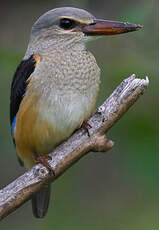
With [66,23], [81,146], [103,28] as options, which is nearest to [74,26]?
[66,23]

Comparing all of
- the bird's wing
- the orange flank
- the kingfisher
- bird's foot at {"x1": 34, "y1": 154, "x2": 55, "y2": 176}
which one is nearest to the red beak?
the kingfisher

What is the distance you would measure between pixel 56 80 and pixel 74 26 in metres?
0.45

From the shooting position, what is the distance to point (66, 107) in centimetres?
464

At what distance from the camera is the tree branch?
423cm

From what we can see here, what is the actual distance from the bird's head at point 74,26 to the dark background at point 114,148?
0.13 m

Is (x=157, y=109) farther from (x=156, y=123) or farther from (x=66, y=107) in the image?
Answer: (x=66, y=107)

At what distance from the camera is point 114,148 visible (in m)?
5.75

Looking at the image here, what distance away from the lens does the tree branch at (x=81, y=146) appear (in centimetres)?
423

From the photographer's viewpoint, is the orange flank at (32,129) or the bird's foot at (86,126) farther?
the orange flank at (32,129)

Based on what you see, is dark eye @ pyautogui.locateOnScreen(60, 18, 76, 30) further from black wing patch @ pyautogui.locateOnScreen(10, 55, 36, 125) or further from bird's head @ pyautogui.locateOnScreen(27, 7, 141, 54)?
black wing patch @ pyautogui.locateOnScreen(10, 55, 36, 125)

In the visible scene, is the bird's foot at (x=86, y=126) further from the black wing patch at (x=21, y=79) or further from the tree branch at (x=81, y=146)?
the black wing patch at (x=21, y=79)

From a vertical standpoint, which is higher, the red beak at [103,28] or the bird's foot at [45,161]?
the red beak at [103,28]

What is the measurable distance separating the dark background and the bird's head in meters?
0.13

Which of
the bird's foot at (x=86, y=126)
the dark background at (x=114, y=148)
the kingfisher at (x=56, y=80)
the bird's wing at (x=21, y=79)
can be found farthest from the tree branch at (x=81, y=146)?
the bird's wing at (x=21, y=79)
